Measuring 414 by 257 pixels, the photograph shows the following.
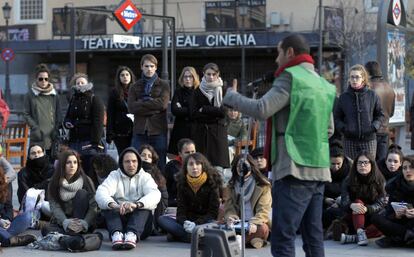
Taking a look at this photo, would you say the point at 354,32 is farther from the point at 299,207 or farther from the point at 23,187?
the point at 299,207

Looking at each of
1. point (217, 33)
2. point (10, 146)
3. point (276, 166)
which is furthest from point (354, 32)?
point (276, 166)

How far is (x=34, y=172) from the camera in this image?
10.5 meters

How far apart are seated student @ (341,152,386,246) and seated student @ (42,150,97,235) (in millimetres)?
2793

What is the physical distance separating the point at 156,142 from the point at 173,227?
1.90 metres

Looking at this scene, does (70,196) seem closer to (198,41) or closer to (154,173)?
(154,173)

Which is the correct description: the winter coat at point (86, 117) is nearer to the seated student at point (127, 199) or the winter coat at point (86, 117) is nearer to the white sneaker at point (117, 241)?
the seated student at point (127, 199)

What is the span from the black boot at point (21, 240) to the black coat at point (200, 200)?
1.62 m

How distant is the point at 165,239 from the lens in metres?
9.43

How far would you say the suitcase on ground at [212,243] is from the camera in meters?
6.01

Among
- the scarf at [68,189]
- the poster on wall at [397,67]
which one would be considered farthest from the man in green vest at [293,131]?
the poster on wall at [397,67]

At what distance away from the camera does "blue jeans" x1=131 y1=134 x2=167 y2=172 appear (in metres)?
10.7

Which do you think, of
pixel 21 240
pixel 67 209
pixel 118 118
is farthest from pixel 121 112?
pixel 21 240

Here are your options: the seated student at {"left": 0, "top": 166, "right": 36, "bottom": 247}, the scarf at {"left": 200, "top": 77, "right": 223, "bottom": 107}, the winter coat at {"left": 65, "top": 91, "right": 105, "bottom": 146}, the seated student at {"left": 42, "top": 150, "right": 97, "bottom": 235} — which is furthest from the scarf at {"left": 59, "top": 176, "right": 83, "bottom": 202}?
the scarf at {"left": 200, "top": 77, "right": 223, "bottom": 107}

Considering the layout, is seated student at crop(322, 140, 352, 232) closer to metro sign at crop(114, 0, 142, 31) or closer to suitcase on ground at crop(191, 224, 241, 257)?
suitcase on ground at crop(191, 224, 241, 257)
